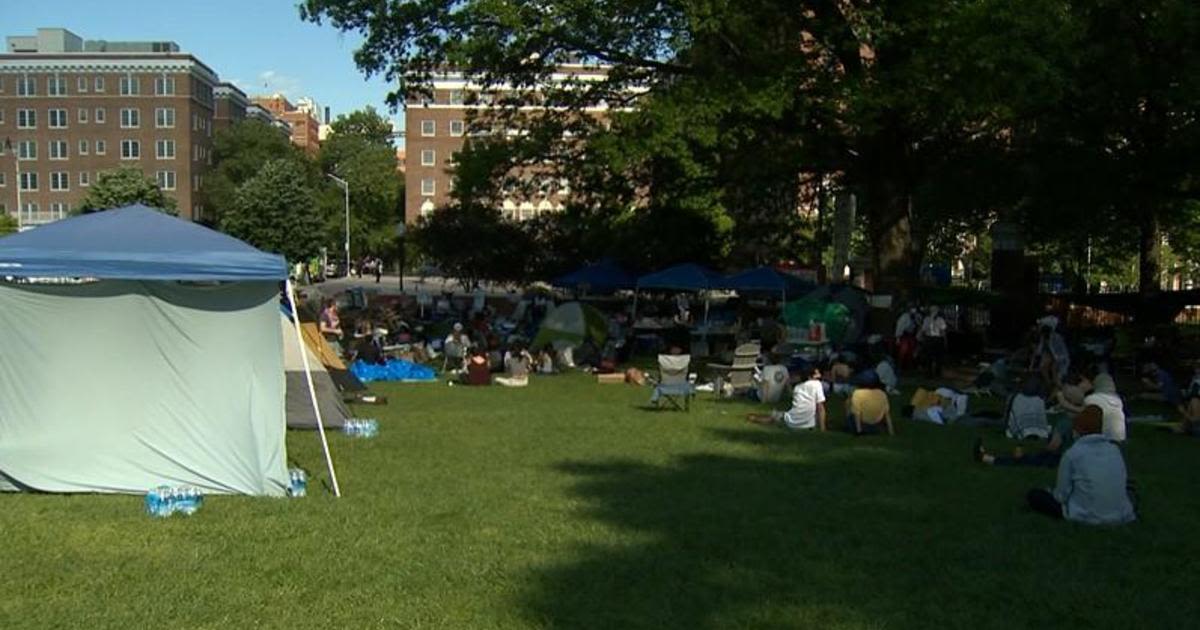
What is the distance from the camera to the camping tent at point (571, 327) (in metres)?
25.0

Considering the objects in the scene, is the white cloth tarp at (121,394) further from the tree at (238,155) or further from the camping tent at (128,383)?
the tree at (238,155)

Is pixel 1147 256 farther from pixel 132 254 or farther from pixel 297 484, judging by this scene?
pixel 132 254

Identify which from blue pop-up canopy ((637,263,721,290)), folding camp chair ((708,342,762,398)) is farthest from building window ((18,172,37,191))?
folding camp chair ((708,342,762,398))

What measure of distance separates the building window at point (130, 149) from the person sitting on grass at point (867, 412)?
93874 millimetres

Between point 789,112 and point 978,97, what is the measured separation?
4216mm

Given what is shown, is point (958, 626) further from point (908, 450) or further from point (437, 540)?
point (908, 450)

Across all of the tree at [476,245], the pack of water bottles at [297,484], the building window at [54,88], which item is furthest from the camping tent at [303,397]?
the building window at [54,88]

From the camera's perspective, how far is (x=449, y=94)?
9806cm

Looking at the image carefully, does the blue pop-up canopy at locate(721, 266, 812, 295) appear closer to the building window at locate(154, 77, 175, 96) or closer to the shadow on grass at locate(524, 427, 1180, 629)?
the shadow on grass at locate(524, 427, 1180, 629)

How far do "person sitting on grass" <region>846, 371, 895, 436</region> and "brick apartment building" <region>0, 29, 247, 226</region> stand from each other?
301 ft

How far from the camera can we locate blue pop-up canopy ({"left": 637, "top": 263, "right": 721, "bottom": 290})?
2684 cm

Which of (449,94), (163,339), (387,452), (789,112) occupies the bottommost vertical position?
(387,452)

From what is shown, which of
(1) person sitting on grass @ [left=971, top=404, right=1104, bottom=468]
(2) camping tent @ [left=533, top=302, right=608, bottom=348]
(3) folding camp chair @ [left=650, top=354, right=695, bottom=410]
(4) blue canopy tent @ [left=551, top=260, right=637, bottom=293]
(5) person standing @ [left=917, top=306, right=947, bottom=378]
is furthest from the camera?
(4) blue canopy tent @ [left=551, top=260, right=637, bottom=293]

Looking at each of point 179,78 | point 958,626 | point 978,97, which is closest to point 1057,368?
point 978,97
